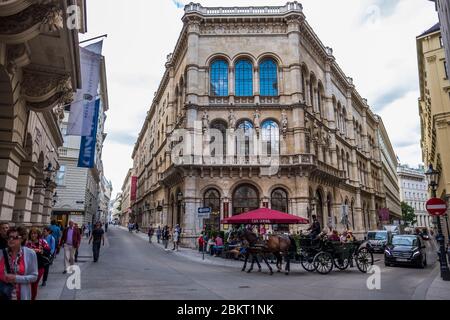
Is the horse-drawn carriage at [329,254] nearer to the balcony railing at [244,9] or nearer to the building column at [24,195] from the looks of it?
the building column at [24,195]

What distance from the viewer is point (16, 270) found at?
4852 mm

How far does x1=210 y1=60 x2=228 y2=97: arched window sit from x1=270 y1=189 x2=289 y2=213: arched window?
10.2m

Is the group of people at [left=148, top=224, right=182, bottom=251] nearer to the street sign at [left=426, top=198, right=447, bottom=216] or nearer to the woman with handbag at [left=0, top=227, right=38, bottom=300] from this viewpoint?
the street sign at [left=426, top=198, right=447, bottom=216]

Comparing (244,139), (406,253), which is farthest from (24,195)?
(244,139)

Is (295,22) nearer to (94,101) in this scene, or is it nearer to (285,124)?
(285,124)

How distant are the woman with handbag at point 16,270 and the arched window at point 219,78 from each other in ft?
86.3

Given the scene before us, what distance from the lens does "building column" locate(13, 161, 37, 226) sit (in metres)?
12.6

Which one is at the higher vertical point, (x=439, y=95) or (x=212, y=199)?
(x=439, y=95)

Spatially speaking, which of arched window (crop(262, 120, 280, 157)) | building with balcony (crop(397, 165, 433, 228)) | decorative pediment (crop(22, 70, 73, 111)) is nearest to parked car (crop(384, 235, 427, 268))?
arched window (crop(262, 120, 280, 157))

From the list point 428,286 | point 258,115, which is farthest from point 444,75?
point 428,286

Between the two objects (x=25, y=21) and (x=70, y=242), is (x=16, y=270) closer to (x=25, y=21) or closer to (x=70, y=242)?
(x=25, y=21)

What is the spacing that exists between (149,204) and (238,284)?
41967 mm

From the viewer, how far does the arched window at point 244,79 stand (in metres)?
30.4

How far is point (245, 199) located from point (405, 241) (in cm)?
1319
